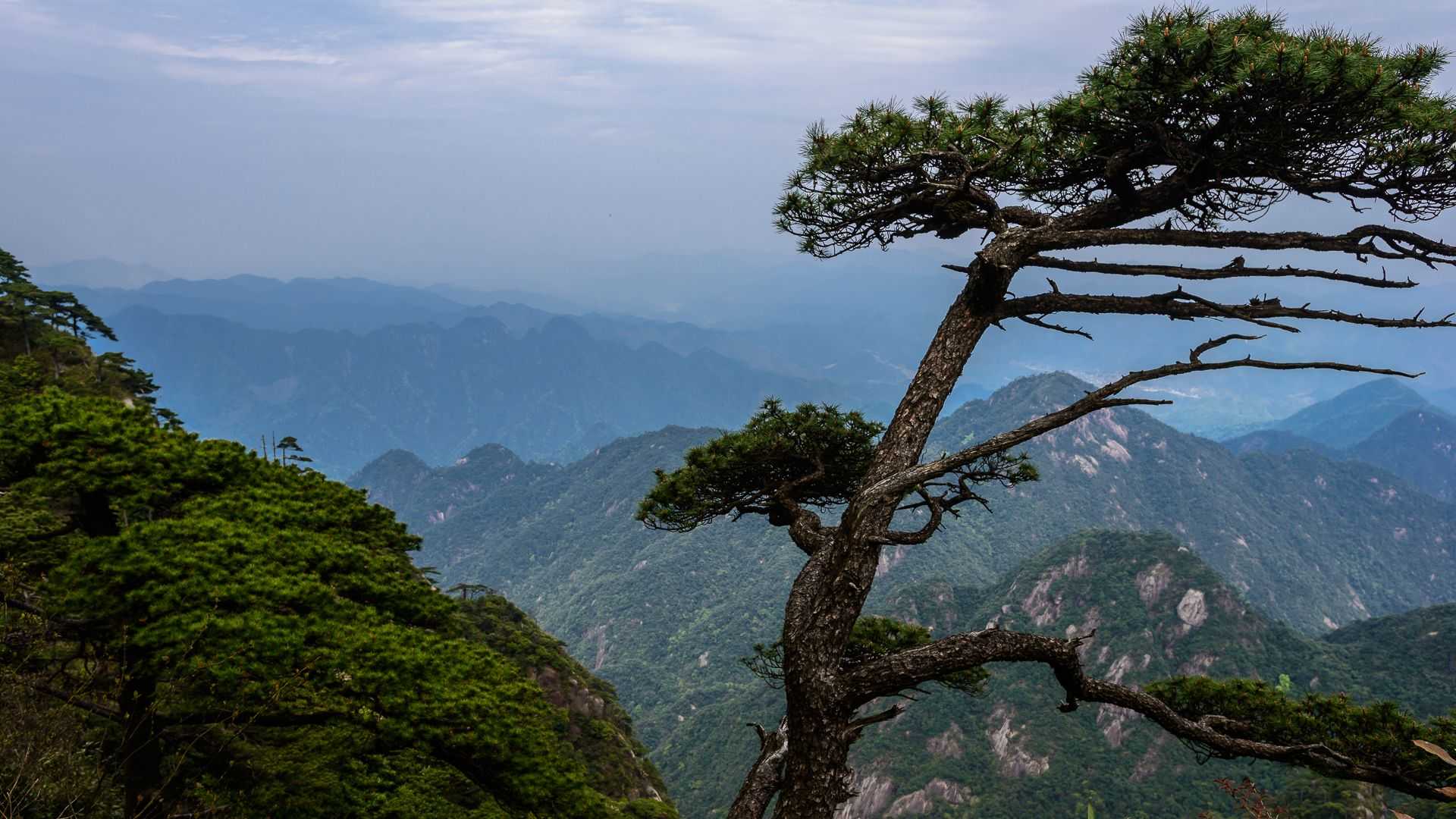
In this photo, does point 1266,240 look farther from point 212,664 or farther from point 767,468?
point 212,664

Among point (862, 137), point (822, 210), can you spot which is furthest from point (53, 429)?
point (862, 137)

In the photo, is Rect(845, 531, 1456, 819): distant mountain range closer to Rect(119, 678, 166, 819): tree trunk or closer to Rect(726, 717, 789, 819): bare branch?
Rect(726, 717, 789, 819): bare branch

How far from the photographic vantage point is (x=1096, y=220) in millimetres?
7535

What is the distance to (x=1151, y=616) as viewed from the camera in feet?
373

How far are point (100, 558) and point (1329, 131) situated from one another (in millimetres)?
11891

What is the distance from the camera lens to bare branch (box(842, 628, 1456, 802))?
227 inches

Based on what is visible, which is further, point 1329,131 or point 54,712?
point 54,712

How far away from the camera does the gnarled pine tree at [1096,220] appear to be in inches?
236

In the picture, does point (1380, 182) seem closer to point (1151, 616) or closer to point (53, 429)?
point (53, 429)

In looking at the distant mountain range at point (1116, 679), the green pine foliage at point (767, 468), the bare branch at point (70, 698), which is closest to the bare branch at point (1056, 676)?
the green pine foliage at point (767, 468)

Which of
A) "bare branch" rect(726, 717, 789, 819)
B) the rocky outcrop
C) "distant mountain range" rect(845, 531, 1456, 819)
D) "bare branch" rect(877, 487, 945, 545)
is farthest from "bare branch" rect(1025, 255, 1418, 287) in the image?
the rocky outcrop

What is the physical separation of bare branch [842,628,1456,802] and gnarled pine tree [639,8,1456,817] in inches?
0.8

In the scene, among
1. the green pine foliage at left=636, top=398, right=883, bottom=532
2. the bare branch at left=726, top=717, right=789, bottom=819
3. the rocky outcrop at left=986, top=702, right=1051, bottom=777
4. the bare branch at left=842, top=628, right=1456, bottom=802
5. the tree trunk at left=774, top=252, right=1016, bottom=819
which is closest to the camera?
the bare branch at left=842, top=628, right=1456, bottom=802

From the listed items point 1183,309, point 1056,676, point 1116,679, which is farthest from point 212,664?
point 1116,679
